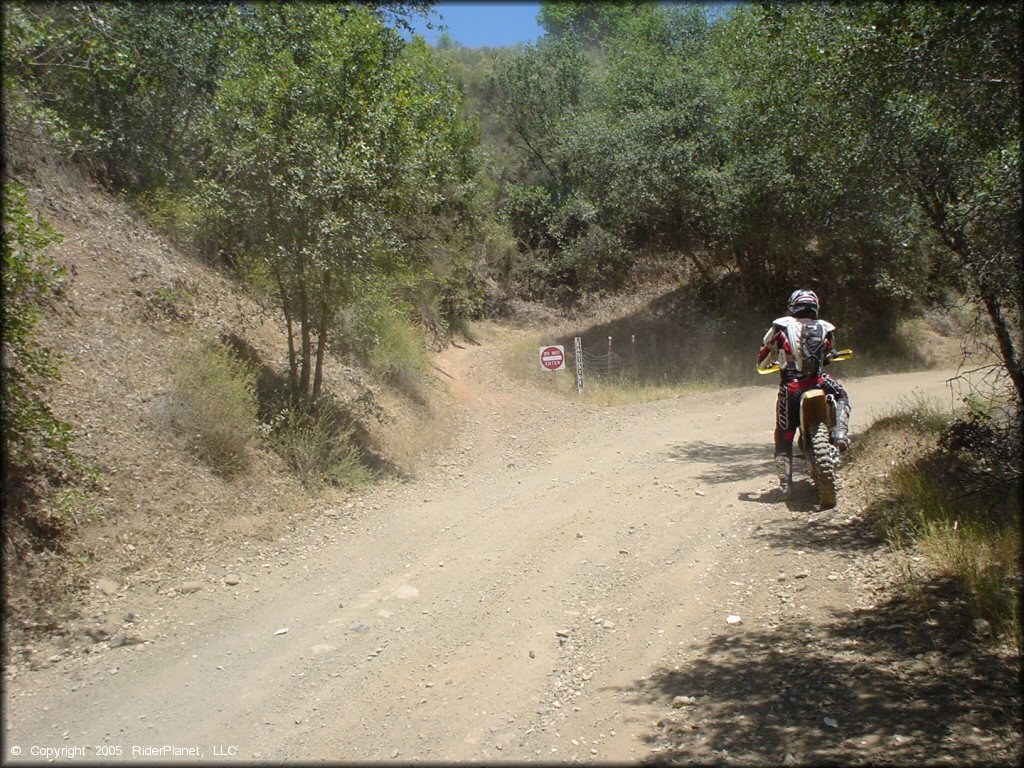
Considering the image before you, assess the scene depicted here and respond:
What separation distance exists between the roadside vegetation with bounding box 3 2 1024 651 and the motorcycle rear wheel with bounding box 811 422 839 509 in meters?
0.68

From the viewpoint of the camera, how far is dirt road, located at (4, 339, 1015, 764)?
462 centimetres

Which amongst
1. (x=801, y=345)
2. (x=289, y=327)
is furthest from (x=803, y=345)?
(x=289, y=327)

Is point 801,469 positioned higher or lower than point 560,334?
lower

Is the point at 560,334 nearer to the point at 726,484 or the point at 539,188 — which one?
the point at 539,188

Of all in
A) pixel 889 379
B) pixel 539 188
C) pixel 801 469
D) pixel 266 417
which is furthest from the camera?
pixel 539 188

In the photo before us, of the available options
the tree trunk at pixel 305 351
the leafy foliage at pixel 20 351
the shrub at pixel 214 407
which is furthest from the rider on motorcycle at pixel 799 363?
the leafy foliage at pixel 20 351

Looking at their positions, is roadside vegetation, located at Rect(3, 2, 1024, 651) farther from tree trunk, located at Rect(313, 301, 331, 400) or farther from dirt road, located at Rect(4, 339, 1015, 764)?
dirt road, located at Rect(4, 339, 1015, 764)

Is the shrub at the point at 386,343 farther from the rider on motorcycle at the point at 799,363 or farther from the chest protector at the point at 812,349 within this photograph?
the chest protector at the point at 812,349

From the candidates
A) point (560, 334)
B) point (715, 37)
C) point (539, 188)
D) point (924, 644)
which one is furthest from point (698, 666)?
point (539, 188)

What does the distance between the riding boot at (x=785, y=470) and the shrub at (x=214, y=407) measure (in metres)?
5.97

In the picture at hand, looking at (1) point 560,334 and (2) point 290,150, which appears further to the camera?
(1) point 560,334

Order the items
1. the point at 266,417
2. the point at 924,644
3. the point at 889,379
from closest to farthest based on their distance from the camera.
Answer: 1. the point at 924,644
2. the point at 266,417
3. the point at 889,379

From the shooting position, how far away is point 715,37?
26.0 meters

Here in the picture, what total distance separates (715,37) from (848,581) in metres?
23.2
